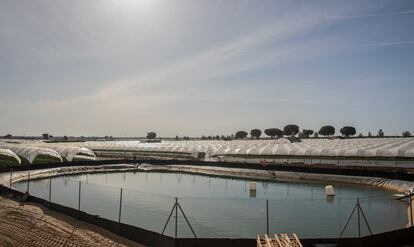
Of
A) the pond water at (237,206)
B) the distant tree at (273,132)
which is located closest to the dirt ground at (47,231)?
the pond water at (237,206)

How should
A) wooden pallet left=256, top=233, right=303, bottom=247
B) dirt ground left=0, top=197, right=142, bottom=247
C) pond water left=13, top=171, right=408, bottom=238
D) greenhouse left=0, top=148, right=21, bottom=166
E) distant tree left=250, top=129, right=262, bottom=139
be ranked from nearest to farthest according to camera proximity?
wooden pallet left=256, top=233, right=303, bottom=247 → dirt ground left=0, top=197, right=142, bottom=247 → pond water left=13, top=171, right=408, bottom=238 → greenhouse left=0, top=148, right=21, bottom=166 → distant tree left=250, top=129, right=262, bottom=139

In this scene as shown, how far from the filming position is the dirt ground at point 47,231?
1418 centimetres

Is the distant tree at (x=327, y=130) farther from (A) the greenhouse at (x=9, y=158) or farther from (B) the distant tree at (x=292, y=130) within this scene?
(A) the greenhouse at (x=9, y=158)

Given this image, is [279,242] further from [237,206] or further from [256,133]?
[256,133]

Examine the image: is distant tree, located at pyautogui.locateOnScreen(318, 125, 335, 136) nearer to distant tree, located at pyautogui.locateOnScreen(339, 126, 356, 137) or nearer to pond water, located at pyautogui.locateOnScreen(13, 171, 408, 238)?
distant tree, located at pyautogui.locateOnScreen(339, 126, 356, 137)

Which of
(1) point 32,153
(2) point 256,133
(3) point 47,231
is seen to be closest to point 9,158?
(1) point 32,153

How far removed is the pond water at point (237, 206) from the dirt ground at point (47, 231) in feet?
8.37

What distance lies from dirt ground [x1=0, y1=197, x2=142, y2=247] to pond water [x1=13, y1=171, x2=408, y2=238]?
2552 mm

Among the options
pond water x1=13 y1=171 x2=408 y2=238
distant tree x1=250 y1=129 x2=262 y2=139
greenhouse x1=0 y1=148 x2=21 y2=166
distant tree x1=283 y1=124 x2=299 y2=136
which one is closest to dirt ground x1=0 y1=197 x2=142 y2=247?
pond water x1=13 y1=171 x2=408 y2=238

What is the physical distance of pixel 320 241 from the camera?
13555 mm

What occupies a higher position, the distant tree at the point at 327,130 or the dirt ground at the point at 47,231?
the distant tree at the point at 327,130

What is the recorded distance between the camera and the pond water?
60.4ft

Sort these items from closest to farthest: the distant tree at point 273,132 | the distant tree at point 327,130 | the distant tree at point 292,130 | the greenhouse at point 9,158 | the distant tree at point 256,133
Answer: the greenhouse at point 9,158
the distant tree at point 327,130
the distant tree at point 292,130
the distant tree at point 273,132
the distant tree at point 256,133

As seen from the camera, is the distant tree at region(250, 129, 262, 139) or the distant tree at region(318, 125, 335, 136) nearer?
the distant tree at region(318, 125, 335, 136)
